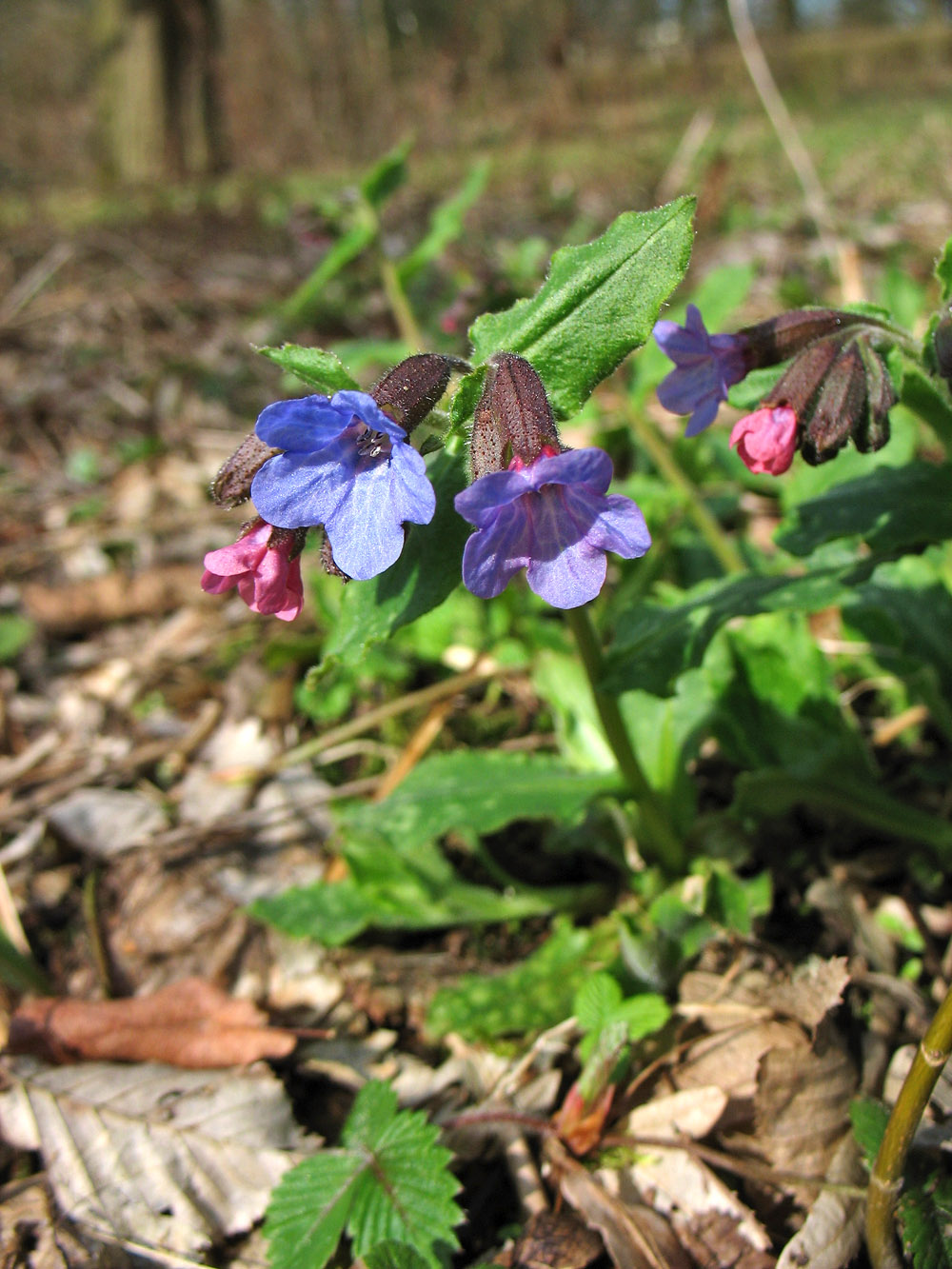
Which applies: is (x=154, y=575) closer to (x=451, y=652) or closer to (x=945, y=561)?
(x=451, y=652)

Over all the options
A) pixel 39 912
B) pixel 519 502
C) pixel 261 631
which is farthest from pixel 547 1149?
pixel 261 631

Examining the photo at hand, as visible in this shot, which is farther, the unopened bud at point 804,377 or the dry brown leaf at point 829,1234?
the unopened bud at point 804,377

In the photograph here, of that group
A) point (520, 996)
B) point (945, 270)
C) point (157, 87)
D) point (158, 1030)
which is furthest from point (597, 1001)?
point (157, 87)

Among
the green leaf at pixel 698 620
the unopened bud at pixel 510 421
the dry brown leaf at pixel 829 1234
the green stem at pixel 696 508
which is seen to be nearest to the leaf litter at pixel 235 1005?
the dry brown leaf at pixel 829 1234

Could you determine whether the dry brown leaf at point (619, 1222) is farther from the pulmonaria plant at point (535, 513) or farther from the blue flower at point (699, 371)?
the blue flower at point (699, 371)

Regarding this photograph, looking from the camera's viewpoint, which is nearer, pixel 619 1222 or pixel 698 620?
pixel 619 1222

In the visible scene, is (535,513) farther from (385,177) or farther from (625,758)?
(385,177)
